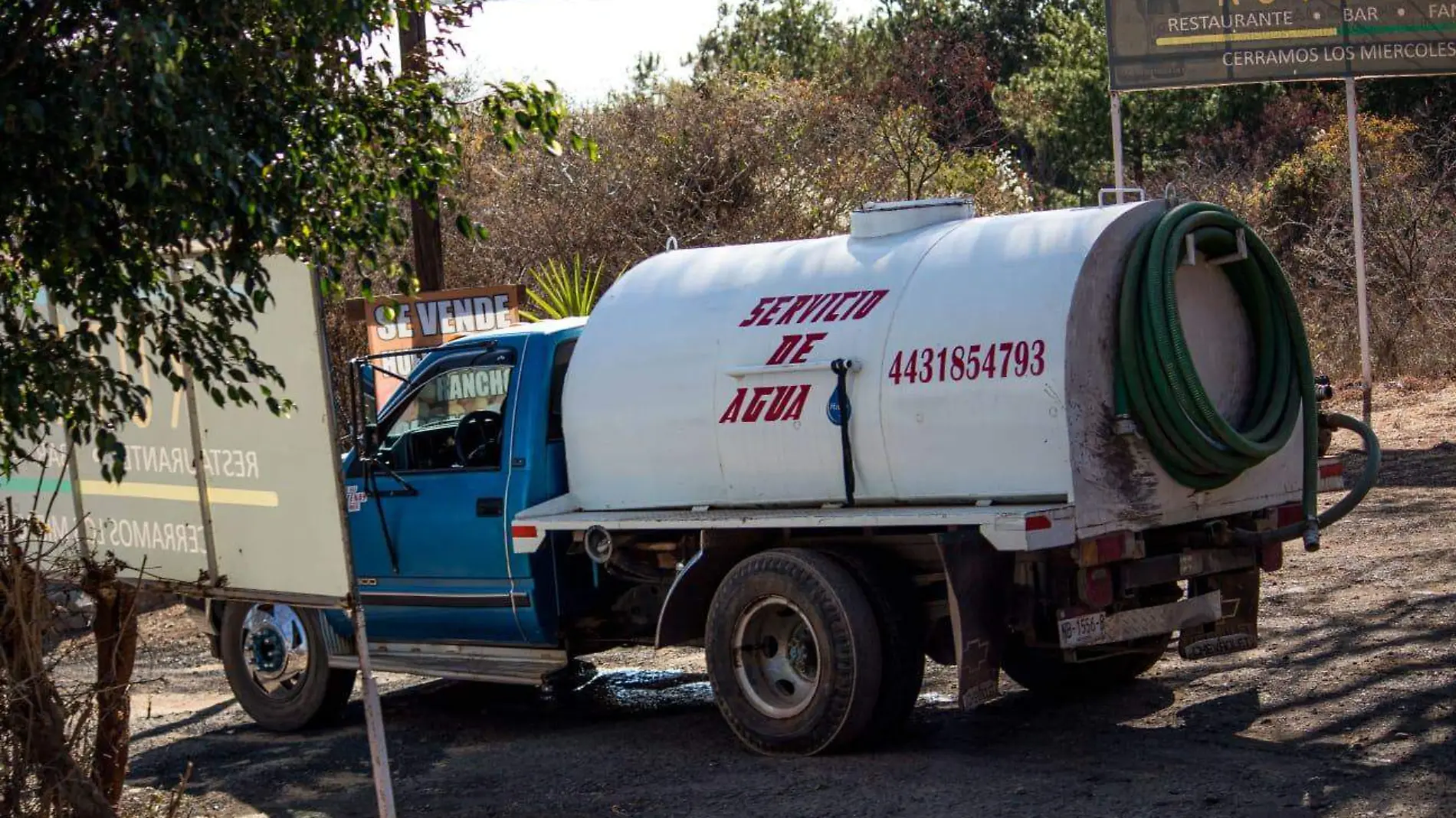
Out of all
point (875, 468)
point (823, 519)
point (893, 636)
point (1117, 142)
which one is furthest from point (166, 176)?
point (1117, 142)

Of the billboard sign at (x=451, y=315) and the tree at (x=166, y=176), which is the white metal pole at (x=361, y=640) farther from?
the billboard sign at (x=451, y=315)

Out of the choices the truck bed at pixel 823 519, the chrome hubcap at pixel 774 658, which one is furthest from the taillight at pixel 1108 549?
the chrome hubcap at pixel 774 658

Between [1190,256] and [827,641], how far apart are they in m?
2.34

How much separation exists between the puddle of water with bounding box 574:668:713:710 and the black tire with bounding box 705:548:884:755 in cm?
154

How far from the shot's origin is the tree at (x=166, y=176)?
5168 mm

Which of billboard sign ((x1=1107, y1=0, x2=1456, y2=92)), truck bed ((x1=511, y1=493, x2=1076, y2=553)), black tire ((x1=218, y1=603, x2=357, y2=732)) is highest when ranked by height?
billboard sign ((x1=1107, y1=0, x2=1456, y2=92))

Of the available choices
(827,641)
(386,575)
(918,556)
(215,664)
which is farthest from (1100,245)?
(215,664)

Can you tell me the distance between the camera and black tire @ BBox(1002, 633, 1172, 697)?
8.77m

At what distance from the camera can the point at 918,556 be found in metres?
7.70

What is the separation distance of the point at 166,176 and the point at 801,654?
150 inches

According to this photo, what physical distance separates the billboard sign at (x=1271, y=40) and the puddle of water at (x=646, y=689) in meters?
8.18

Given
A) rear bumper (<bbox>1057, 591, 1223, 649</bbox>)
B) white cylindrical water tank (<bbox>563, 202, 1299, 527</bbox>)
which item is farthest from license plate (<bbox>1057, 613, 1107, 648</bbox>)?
white cylindrical water tank (<bbox>563, 202, 1299, 527</bbox>)

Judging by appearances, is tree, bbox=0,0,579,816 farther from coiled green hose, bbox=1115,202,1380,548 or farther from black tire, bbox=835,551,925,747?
coiled green hose, bbox=1115,202,1380,548

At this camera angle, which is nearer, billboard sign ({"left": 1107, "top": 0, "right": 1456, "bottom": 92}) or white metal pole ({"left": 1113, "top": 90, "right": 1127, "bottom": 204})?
white metal pole ({"left": 1113, "top": 90, "right": 1127, "bottom": 204})
